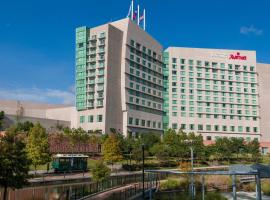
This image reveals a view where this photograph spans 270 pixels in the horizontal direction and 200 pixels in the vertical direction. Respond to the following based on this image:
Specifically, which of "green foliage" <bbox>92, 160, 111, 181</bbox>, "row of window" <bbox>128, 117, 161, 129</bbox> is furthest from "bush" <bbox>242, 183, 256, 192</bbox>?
"row of window" <bbox>128, 117, 161, 129</bbox>

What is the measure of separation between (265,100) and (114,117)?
71.0 m

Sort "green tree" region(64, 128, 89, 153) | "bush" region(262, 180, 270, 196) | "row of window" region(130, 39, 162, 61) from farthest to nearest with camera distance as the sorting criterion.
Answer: "row of window" region(130, 39, 162, 61)
"green tree" region(64, 128, 89, 153)
"bush" region(262, 180, 270, 196)

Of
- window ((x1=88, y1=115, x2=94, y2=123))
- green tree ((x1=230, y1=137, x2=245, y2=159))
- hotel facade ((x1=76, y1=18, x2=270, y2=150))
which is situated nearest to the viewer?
green tree ((x1=230, y1=137, x2=245, y2=159))

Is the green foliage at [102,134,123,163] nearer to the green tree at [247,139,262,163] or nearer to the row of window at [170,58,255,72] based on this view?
the green tree at [247,139,262,163]

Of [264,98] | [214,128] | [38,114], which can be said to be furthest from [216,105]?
[38,114]

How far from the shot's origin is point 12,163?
113 ft

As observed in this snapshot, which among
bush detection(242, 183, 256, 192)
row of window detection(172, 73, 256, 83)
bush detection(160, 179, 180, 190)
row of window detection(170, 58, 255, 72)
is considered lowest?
bush detection(242, 183, 256, 192)

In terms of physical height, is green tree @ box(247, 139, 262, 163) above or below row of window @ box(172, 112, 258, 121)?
below

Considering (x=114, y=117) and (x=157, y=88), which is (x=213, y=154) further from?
(x=157, y=88)

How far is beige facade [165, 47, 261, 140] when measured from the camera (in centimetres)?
14150

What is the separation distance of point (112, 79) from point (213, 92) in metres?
49.4

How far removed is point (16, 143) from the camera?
36.1m

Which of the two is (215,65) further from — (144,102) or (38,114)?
(38,114)

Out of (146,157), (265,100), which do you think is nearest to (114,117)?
(146,157)
